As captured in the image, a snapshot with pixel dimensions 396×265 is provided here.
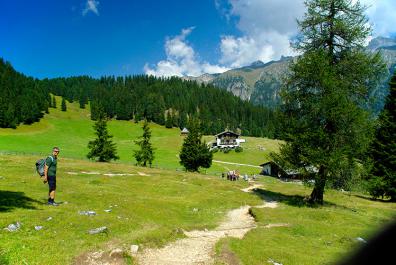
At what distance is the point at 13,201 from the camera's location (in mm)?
27984

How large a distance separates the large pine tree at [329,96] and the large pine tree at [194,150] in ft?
162

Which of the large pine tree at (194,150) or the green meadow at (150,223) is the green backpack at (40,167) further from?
the large pine tree at (194,150)

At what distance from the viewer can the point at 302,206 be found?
128 ft

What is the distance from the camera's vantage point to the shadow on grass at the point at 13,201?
25.5 metres

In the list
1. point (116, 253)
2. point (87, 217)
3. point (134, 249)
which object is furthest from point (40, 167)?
point (116, 253)

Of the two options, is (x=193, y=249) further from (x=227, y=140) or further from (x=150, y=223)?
(x=227, y=140)

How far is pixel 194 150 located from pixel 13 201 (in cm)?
6467

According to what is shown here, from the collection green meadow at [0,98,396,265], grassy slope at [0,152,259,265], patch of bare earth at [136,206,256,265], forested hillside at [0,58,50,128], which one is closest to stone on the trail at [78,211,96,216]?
grassy slope at [0,152,259,265]

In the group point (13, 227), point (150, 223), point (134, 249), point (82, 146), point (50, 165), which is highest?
point (50, 165)

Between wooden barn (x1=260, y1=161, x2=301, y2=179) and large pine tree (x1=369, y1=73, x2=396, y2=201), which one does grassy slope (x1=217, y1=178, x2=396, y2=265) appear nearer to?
large pine tree (x1=369, y1=73, x2=396, y2=201)

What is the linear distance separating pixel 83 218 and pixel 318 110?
85.6 feet

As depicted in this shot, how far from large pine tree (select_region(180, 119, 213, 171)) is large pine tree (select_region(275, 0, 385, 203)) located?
162 ft

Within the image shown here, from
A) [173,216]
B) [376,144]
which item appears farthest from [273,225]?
[376,144]

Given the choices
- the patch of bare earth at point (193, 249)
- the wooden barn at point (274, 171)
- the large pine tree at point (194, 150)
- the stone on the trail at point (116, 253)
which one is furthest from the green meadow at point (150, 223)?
the wooden barn at point (274, 171)
